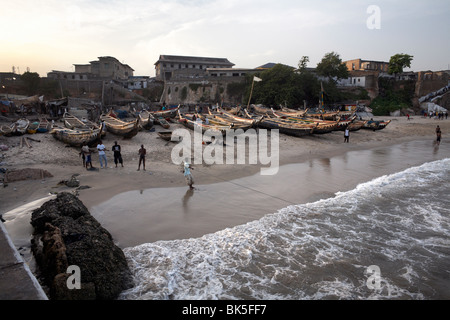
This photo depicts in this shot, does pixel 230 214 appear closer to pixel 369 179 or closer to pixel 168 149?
pixel 369 179

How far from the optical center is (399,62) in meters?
45.0

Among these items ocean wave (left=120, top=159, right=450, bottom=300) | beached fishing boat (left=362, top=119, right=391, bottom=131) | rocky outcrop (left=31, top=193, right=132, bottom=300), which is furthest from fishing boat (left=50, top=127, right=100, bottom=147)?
beached fishing boat (left=362, top=119, right=391, bottom=131)

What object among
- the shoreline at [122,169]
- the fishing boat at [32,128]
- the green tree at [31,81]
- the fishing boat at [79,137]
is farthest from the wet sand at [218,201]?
the green tree at [31,81]

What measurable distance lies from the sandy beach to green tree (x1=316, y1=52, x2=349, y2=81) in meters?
22.2

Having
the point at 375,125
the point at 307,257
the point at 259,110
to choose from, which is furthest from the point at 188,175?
the point at 259,110

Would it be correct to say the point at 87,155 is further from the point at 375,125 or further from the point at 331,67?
the point at 331,67

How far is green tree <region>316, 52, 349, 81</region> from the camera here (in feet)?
129

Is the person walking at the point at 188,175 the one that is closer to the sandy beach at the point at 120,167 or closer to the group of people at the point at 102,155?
the sandy beach at the point at 120,167

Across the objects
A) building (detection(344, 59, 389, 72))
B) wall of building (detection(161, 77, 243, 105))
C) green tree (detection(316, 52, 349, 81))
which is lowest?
wall of building (detection(161, 77, 243, 105))

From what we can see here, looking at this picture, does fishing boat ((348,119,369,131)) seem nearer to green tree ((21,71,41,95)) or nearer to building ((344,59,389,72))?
building ((344,59,389,72))
